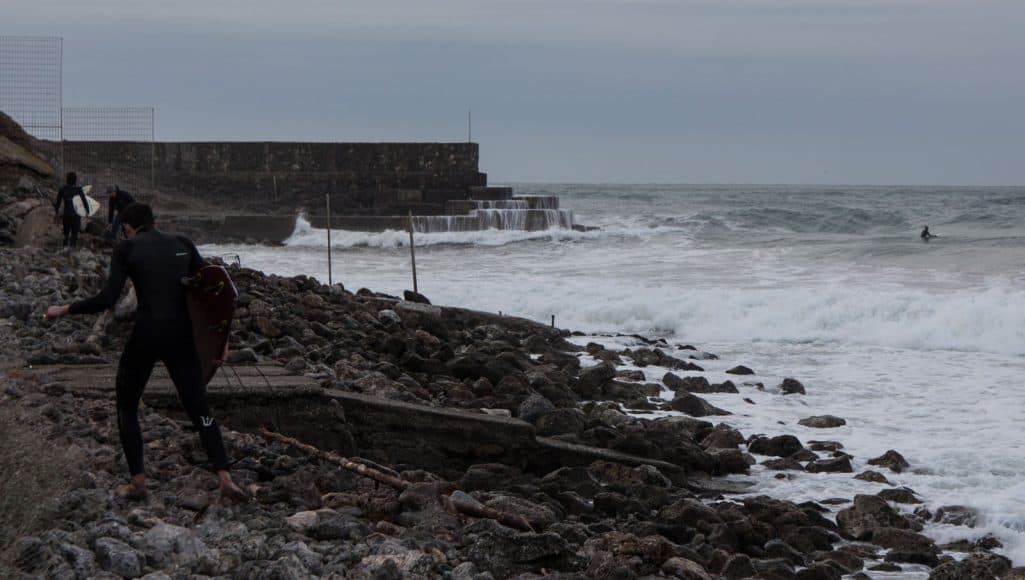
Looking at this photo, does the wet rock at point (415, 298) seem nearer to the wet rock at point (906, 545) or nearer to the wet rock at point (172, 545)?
the wet rock at point (906, 545)

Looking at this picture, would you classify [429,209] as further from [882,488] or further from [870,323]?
[882,488]

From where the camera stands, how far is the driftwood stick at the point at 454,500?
20.7ft

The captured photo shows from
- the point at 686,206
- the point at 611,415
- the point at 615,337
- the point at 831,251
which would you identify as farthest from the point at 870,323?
the point at 686,206

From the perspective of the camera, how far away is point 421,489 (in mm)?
6395

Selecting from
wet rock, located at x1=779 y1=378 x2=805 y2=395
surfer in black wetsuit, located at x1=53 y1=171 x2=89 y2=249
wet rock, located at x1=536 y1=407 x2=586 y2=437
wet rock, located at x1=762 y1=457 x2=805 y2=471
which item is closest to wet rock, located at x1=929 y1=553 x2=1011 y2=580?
wet rock, located at x1=762 y1=457 x2=805 y2=471

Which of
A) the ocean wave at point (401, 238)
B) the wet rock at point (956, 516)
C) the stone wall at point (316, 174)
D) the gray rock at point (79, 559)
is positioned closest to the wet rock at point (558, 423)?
the wet rock at point (956, 516)

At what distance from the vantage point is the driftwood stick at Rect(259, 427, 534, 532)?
6.31 metres

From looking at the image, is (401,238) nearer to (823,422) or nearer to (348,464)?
(823,422)

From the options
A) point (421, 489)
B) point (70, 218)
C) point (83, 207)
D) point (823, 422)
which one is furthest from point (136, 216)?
point (83, 207)

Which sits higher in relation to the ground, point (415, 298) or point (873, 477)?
point (415, 298)

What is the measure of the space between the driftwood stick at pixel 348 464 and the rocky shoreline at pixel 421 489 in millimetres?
36

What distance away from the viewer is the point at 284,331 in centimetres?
1134

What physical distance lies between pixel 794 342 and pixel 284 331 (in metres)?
8.04

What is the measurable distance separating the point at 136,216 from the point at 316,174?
29671 millimetres
